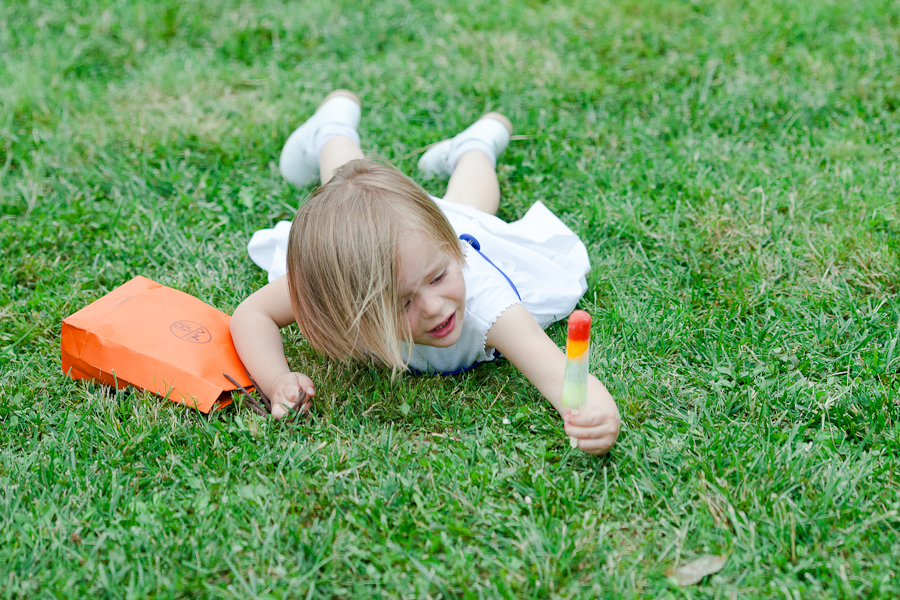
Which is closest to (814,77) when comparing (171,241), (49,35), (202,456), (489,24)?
(489,24)

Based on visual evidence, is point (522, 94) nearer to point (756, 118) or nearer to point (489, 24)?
point (489, 24)

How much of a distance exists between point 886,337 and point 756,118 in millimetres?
1585

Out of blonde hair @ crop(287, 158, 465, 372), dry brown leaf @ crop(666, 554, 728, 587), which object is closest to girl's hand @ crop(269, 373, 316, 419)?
blonde hair @ crop(287, 158, 465, 372)

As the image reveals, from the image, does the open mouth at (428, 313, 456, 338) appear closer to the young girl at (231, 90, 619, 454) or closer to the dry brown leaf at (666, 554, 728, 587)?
the young girl at (231, 90, 619, 454)

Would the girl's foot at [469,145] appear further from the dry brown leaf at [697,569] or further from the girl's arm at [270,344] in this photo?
the dry brown leaf at [697,569]

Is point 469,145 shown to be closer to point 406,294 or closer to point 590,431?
point 406,294

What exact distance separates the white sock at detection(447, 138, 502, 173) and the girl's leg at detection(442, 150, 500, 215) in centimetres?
2

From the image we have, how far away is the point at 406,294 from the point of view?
212 centimetres

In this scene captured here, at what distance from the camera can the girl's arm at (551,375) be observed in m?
2.03

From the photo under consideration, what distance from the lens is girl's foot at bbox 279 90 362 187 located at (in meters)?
3.47

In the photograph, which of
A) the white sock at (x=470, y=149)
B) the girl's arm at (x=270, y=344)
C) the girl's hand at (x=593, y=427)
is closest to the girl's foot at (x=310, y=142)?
the white sock at (x=470, y=149)

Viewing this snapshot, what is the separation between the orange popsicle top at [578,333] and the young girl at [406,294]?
0.90 ft

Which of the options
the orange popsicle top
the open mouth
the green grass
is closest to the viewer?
the orange popsicle top

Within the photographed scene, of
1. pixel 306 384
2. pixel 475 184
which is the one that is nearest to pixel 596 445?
pixel 306 384
